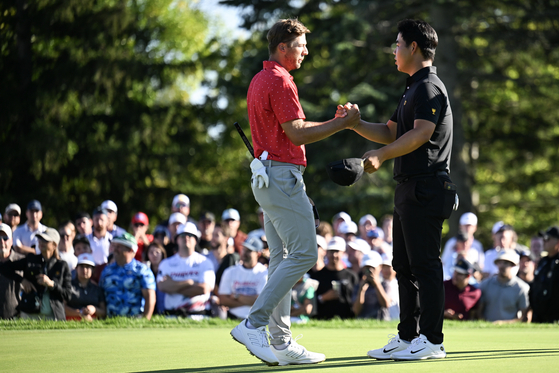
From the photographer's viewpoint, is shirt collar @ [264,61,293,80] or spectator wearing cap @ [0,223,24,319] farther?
spectator wearing cap @ [0,223,24,319]

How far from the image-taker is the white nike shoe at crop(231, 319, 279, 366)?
4230mm

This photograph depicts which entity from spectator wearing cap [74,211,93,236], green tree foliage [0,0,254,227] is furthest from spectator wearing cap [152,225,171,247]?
green tree foliage [0,0,254,227]

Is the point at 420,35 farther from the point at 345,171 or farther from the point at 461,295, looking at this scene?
the point at 461,295

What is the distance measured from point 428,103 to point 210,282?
526 centimetres

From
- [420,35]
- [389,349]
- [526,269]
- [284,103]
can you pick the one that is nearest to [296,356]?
[389,349]

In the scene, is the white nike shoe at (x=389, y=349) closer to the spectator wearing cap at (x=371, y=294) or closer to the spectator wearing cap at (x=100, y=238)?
the spectator wearing cap at (x=371, y=294)

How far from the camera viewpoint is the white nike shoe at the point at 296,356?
434cm

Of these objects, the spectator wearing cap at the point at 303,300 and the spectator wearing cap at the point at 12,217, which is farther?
the spectator wearing cap at the point at 12,217

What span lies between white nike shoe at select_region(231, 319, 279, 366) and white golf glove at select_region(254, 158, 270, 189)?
858mm

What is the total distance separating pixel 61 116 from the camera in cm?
1994

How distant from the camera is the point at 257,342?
14.0ft

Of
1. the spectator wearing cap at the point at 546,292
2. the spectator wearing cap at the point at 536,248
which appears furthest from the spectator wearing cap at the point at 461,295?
the spectator wearing cap at the point at 536,248

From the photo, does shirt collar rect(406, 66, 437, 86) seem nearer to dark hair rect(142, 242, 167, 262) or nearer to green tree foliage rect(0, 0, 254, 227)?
dark hair rect(142, 242, 167, 262)

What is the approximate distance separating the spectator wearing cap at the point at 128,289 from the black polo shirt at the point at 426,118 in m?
4.65
